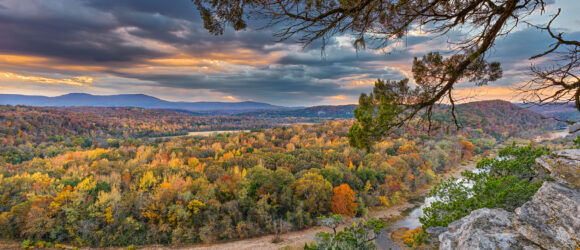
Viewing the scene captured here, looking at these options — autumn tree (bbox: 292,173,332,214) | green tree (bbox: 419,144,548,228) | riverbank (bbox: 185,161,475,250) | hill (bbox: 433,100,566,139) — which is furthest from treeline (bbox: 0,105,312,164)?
hill (bbox: 433,100,566,139)

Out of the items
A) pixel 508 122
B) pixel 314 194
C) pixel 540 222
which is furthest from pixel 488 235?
pixel 508 122

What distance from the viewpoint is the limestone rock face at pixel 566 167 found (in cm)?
488

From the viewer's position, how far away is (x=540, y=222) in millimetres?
4426

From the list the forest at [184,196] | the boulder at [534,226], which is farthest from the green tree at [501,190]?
the forest at [184,196]

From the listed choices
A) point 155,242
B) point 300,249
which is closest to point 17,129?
point 155,242

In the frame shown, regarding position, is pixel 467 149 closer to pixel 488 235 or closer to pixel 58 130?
pixel 488 235

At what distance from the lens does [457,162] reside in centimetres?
5375

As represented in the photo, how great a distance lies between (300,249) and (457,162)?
50310 millimetres

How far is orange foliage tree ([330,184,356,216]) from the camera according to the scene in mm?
26594

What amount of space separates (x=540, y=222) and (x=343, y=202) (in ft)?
77.2

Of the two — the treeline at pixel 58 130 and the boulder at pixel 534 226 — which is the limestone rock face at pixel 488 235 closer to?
the boulder at pixel 534 226

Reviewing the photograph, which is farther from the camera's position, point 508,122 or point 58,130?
point 508,122

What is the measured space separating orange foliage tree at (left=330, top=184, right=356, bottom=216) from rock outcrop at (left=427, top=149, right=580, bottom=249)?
72.4 ft

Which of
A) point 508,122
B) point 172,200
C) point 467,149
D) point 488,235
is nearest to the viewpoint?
point 488,235
